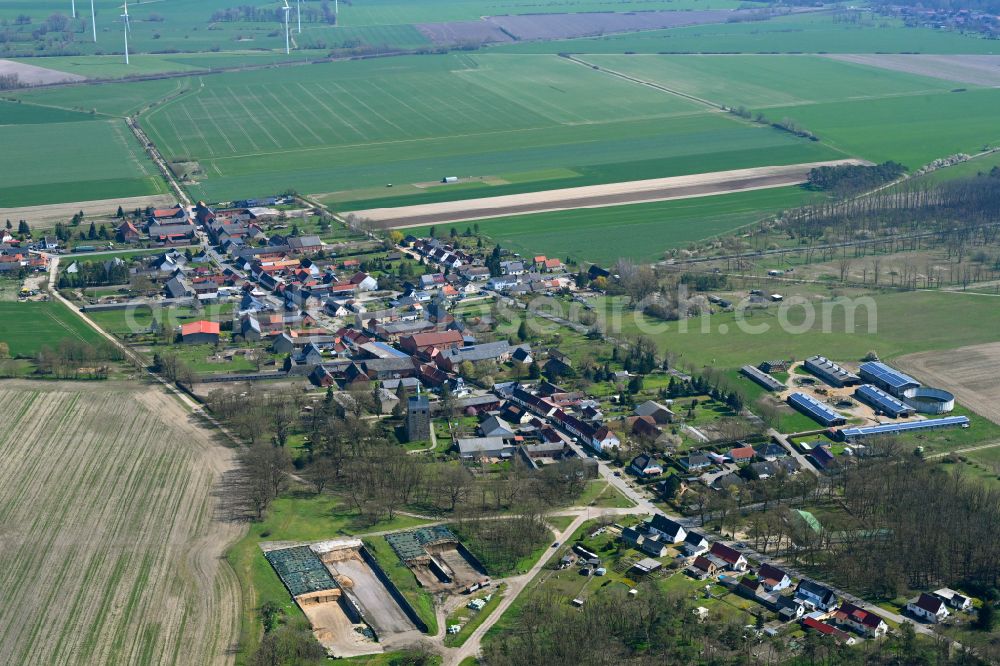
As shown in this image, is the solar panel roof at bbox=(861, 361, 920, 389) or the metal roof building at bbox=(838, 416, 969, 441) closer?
the metal roof building at bbox=(838, 416, 969, 441)

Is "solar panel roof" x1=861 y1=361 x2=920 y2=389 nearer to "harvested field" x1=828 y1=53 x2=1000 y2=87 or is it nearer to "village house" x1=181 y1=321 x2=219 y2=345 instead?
"village house" x1=181 y1=321 x2=219 y2=345

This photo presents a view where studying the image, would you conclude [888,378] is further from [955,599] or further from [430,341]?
[430,341]

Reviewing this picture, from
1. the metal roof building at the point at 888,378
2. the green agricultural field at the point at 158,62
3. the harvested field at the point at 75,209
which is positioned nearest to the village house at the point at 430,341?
the metal roof building at the point at 888,378

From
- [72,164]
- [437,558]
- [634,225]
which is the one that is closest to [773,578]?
[437,558]

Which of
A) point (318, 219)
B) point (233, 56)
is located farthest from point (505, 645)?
point (233, 56)

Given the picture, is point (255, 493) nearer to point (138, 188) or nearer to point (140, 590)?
point (140, 590)

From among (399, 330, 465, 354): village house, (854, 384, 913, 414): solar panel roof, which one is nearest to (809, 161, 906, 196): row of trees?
(854, 384, 913, 414): solar panel roof

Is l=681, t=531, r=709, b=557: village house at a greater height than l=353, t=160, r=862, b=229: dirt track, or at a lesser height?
lesser
